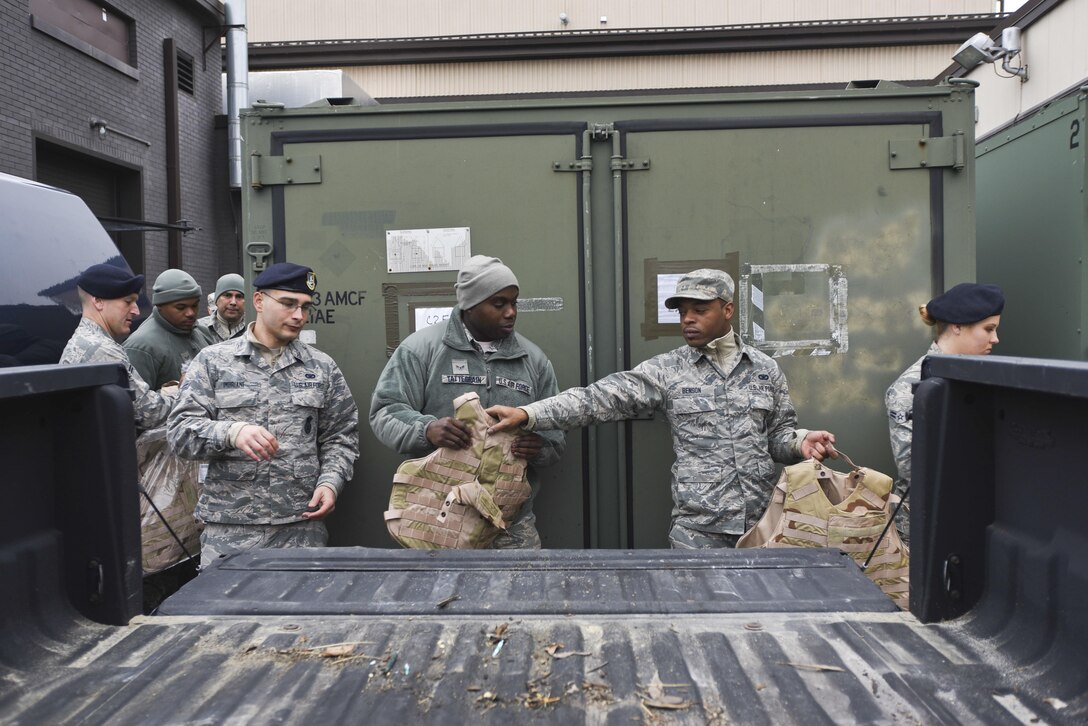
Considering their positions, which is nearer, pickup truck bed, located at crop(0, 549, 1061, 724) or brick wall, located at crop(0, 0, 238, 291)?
pickup truck bed, located at crop(0, 549, 1061, 724)

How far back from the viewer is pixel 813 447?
319cm

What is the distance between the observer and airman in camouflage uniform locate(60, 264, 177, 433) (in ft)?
11.7

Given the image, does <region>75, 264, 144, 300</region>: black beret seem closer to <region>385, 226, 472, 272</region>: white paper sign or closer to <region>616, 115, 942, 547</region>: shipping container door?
<region>385, 226, 472, 272</region>: white paper sign

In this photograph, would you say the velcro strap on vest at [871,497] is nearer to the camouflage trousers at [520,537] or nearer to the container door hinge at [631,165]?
the camouflage trousers at [520,537]

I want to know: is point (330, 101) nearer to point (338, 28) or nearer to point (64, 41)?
point (64, 41)

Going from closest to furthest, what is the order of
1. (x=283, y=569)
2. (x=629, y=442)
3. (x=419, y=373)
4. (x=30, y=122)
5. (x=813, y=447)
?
(x=283, y=569) < (x=813, y=447) < (x=419, y=373) < (x=629, y=442) < (x=30, y=122)

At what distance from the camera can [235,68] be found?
44.2 ft

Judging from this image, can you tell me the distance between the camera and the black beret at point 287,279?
335cm

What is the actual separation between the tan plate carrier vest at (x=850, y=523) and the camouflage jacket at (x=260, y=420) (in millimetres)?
1740

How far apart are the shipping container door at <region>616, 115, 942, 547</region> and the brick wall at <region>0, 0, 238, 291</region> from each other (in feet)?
27.4

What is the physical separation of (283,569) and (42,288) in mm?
2915

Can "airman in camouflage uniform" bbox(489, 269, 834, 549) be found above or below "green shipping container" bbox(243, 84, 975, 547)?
below

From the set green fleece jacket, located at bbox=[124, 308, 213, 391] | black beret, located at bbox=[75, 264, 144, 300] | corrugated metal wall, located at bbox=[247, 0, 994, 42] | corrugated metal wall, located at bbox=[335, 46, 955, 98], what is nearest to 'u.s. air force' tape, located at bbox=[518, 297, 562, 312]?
black beret, located at bbox=[75, 264, 144, 300]

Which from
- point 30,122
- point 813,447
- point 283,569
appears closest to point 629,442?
point 813,447
